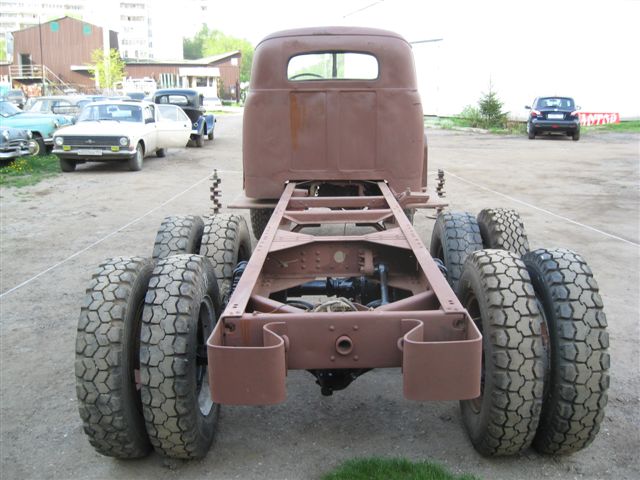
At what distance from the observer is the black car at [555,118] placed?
79.9 feet

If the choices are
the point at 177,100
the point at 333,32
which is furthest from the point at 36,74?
the point at 333,32

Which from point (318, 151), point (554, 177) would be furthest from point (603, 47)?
point (318, 151)

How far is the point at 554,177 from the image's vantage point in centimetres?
1402

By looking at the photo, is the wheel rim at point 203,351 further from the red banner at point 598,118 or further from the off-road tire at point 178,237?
the red banner at point 598,118

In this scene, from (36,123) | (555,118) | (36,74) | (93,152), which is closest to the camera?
(93,152)

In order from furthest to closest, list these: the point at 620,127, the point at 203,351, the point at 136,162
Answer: the point at 620,127
the point at 136,162
the point at 203,351

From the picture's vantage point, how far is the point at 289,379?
4.28 meters

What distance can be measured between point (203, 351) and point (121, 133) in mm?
12592

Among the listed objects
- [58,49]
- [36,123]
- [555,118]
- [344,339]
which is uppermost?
[58,49]

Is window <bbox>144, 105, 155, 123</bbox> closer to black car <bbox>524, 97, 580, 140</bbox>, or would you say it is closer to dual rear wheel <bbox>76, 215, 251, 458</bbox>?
dual rear wheel <bbox>76, 215, 251, 458</bbox>

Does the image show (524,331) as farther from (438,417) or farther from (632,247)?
(632,247)

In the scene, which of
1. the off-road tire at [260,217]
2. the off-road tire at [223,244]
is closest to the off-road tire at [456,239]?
the off-road tire at [223,244]

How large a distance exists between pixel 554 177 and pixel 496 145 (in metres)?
8.68

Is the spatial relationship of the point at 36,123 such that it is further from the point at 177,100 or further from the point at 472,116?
the point at 472,116
